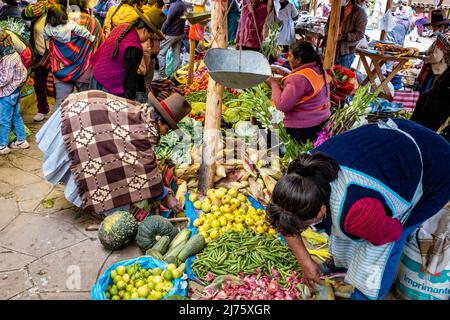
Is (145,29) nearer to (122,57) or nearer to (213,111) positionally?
(122,57)

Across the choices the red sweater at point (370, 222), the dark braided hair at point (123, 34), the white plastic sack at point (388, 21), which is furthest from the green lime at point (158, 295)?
the white plastic sack at point (388, 21)

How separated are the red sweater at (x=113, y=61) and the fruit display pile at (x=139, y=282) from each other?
8.39ft

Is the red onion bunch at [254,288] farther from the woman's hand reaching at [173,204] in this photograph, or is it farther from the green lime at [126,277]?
the woman's hand reaching at [173,204]

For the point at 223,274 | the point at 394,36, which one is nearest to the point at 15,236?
the point at 223,274

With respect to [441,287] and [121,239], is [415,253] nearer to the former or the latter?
[441,287]

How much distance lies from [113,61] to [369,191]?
11.4 feet

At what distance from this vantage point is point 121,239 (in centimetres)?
324

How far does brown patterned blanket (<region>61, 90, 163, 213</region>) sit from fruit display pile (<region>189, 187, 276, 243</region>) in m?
0.62

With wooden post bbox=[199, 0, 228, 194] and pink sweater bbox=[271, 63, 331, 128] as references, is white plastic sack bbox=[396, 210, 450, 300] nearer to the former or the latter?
pink sweater bbox=[271, 63, 331, 128]

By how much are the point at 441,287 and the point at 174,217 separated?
7.67ft

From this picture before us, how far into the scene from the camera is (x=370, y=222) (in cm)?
197

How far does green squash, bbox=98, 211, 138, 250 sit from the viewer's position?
3219 millimetres

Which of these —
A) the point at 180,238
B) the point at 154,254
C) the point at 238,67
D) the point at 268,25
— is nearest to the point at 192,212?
the point at 180,238

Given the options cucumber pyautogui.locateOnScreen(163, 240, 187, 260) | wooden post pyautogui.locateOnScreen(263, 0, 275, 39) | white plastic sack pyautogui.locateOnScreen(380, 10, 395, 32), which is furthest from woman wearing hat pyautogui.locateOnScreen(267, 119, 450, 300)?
white plastic sack pyautogui.locateOnScreen(380, 10, 395, 32)
